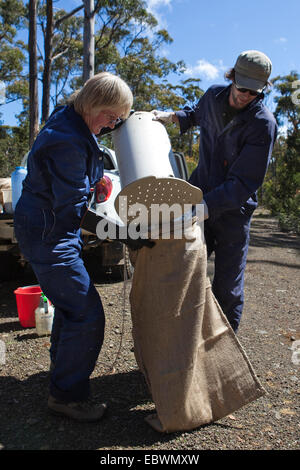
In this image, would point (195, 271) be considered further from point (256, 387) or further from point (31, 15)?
point (31, 15)

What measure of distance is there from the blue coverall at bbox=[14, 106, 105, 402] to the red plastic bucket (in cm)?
147

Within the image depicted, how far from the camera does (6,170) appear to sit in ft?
65.7

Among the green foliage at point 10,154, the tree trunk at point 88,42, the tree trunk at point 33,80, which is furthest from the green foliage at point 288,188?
the green foliage at point 10,154

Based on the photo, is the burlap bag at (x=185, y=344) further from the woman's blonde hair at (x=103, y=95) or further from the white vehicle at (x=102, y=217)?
the white vehicle at (x=102, y=217)

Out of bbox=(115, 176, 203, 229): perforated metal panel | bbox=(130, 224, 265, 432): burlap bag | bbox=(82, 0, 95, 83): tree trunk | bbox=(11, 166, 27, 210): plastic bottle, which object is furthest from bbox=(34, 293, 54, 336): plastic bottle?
bbox=(82, 0, 95, 83): tree trunk

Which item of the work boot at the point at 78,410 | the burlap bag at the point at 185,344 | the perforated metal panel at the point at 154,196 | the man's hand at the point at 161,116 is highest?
the man's hand at the point at 161,116

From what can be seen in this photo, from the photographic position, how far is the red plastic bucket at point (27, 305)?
3.63 metres

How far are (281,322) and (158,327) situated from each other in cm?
225

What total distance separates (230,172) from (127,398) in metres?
1.45

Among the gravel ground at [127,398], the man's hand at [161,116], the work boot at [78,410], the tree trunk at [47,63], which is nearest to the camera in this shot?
the gravel ground at [127,398]

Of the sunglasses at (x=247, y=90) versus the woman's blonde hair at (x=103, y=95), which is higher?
the sunglasses at (x=247, y=90)

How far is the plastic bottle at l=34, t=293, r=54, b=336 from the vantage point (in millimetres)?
3490

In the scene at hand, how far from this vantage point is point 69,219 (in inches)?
81.2
